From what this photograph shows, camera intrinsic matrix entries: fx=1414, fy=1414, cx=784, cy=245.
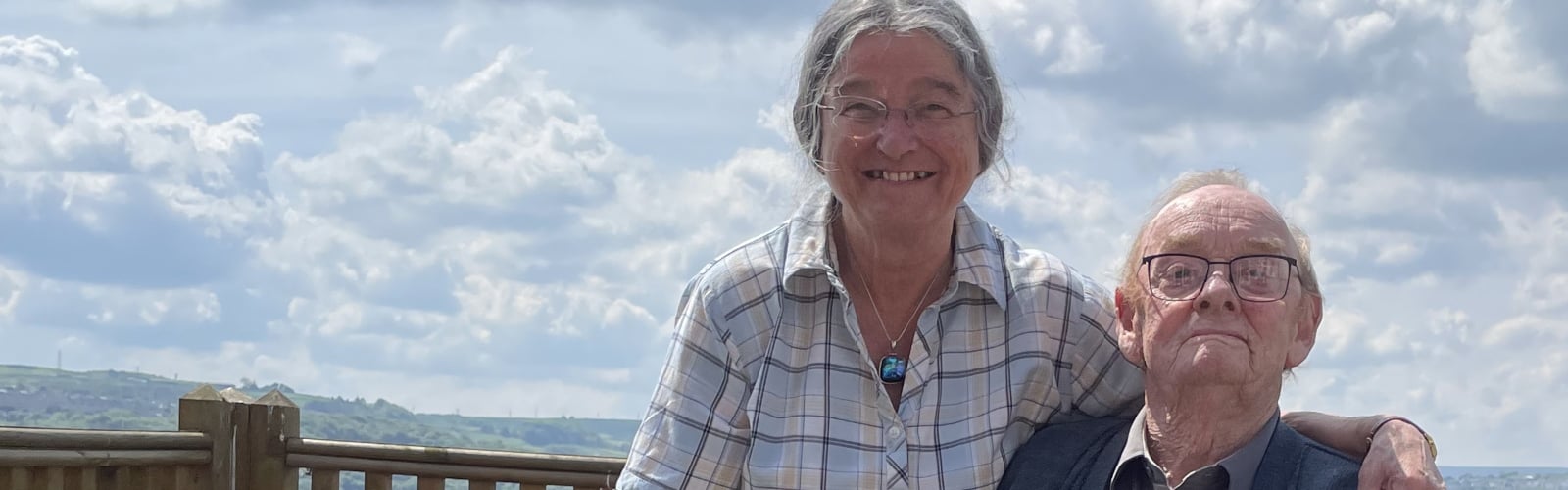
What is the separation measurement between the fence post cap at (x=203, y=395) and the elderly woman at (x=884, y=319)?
8.38ft

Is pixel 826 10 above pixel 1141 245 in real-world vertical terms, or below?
above

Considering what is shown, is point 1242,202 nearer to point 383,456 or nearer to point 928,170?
point 928,170

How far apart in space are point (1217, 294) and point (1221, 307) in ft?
0.06

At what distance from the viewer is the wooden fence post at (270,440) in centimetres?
431

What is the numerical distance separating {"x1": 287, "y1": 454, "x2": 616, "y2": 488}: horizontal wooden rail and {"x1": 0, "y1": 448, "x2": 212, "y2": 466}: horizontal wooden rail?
33 cm

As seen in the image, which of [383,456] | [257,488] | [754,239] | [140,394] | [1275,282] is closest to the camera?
[1275,282]

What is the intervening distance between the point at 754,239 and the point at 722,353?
8.9 inches


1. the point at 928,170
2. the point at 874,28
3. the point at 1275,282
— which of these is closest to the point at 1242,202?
the point at 1275,282

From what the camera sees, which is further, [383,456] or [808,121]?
[383,456]

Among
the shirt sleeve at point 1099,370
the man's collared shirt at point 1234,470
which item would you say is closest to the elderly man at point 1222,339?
the man's collared shirt at point 1234,470

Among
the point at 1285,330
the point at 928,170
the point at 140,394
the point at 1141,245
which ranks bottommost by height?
the point at 1285,330

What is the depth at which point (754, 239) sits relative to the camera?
7.95ft

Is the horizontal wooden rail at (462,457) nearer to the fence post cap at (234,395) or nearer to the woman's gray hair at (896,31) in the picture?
the fence post cap at (234,395)

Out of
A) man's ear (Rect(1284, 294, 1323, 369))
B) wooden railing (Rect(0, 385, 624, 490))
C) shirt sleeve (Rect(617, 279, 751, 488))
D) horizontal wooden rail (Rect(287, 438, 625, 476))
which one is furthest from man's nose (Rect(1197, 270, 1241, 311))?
wooden railing (Rect(0, 385, 624, 490))
